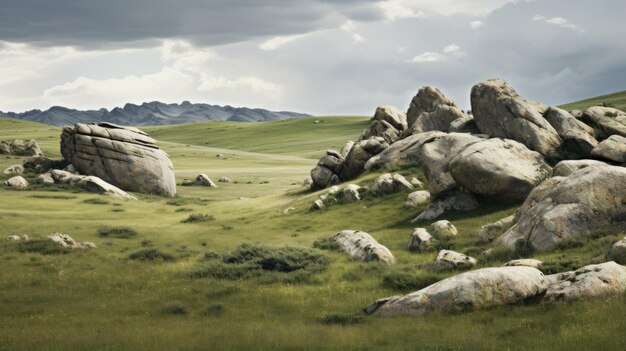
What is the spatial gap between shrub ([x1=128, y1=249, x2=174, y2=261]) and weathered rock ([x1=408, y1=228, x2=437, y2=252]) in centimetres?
1528

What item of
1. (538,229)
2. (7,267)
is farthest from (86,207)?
(538,229)

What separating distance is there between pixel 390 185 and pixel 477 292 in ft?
114

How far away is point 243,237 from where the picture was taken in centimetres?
4912

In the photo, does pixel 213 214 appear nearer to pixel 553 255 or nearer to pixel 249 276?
pixel 249 276

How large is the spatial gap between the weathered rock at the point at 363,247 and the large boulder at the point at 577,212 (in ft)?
21.1

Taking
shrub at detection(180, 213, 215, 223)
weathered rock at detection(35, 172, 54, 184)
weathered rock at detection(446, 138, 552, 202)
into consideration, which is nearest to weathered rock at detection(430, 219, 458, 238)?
weathered rock at detection(446, 138, 552, 202)

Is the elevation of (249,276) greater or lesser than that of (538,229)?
lesser

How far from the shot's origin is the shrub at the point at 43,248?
4118cm

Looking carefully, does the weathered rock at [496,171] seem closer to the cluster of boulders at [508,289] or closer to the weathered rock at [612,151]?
the weathered rock at [612,151]

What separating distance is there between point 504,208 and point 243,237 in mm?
19707

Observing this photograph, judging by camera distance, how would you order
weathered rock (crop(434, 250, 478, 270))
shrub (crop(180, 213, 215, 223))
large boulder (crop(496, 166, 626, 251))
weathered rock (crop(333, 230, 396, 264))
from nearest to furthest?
1. weathered rock (crop(434, 250, 478, 270))
2. large boulder (crop(496, 166, 626, 251))
3. weathered rock (crop(333, 230, 396, 264))
4. shrub (crop(180, 213, 215, 223))

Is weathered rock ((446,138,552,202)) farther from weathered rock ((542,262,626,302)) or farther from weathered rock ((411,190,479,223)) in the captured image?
weathered rock ((542,262,626,302))

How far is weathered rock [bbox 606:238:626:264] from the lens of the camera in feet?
86.5

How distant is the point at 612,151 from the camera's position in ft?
160
